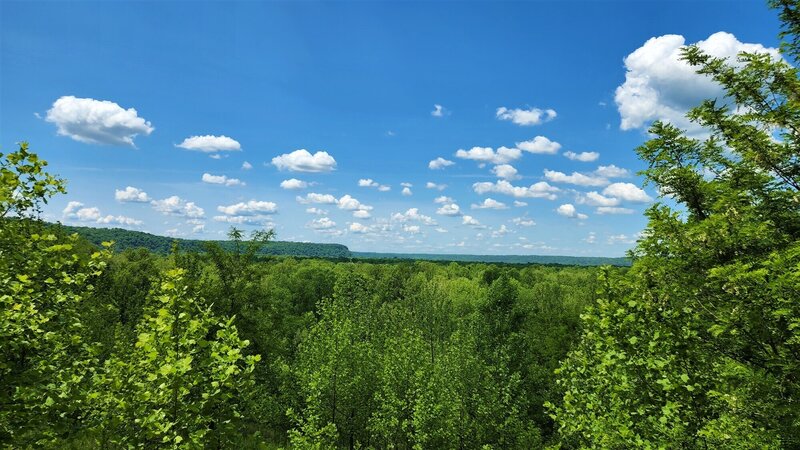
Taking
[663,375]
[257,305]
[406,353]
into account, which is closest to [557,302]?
[406,353]

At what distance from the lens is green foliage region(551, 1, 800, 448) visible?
8422 millimetres

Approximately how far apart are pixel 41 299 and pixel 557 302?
45.3m

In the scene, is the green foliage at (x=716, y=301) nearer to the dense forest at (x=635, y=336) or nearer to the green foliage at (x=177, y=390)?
the dense forest at (x=635, y=336)

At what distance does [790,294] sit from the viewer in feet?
25.1

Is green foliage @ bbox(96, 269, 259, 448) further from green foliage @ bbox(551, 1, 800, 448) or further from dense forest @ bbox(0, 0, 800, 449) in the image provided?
green foliage @ bbox(551, 1, 800, 448)

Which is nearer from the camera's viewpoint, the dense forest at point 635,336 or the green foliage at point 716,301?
the dense forest at point 635,336

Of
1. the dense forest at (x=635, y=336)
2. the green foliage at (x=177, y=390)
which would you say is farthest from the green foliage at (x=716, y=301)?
the green foliage at (x=177, y=390)

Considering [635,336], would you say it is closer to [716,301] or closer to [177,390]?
[716,301]

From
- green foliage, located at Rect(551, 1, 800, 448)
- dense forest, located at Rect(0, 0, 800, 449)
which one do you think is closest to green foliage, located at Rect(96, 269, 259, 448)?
dense forest, located at Rect(0, 0, 800, 449)

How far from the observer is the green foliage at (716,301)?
332 inches

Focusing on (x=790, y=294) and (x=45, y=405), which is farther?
(x=790, y=294)

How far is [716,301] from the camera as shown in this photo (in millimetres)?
9898

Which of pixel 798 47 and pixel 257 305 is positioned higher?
pixel 798 47

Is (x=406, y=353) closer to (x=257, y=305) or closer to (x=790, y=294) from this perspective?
(x=257, y=305)
